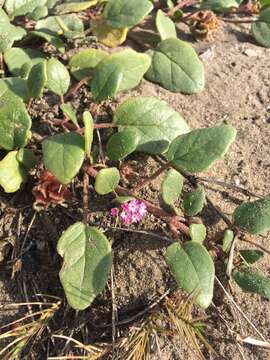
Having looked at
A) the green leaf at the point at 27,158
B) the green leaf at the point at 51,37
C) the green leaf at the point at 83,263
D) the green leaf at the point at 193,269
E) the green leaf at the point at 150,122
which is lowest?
the green leaf at the point at 83,263

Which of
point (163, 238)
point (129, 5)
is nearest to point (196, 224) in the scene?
point (163, 238)

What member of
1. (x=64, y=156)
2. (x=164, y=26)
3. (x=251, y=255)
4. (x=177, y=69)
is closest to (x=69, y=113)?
(x=64, y=156)

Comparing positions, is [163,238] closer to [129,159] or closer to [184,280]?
[184,280]

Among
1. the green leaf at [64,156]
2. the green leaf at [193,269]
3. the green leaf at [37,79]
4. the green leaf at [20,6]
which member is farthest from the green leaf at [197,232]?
the green leaf at [20,6]

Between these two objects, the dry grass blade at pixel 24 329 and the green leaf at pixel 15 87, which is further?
the green leaf at pixel 15 87

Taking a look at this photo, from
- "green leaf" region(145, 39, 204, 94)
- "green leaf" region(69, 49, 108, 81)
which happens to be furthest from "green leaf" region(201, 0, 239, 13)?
"green leaf" region(69, 49, 108, 81)

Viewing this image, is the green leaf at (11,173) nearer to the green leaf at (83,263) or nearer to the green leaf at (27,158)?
the green leaf at (27,158)
